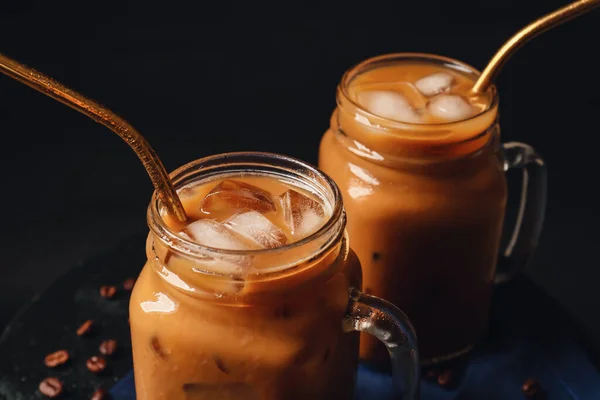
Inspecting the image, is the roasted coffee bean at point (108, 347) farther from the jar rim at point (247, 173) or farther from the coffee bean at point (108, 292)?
the jar rim at point (247, 173)

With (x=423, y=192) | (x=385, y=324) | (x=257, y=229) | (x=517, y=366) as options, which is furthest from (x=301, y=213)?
(x=517, y=366)

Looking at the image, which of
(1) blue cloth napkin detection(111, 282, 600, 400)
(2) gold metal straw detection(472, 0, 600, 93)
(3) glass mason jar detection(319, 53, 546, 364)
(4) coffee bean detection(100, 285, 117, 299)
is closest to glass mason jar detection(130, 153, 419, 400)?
(3) glass mason jar detection(319, 53, 546, 364)

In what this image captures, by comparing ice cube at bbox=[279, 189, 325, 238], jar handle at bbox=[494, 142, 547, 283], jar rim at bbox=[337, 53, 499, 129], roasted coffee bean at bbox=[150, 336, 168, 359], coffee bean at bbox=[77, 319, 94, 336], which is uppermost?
jar rim at bbox=[337, 53, 499, 129]

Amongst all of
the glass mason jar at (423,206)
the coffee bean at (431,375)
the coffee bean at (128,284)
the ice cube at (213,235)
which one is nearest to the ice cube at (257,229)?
the ice cube at (213,235)

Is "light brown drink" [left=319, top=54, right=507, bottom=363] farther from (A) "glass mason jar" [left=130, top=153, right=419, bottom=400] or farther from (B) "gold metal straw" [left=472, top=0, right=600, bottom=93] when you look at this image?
(A) "glass mason jar" [left=130, top=153, right=419, bottom=400]

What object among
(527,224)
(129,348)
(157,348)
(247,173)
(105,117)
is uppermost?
(105,117)

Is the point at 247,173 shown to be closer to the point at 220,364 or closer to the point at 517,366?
the point at 220,364

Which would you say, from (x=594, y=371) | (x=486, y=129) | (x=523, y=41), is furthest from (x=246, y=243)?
(x=594, y=371)
